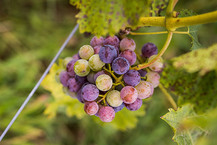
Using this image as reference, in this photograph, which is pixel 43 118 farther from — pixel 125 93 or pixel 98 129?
pixel 125 93

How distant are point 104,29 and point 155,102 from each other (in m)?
1.26

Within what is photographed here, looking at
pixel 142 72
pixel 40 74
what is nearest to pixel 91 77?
pixel 142 72

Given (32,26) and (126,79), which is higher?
(32,26)

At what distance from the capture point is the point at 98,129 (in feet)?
5.63

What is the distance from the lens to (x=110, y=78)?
57 cm

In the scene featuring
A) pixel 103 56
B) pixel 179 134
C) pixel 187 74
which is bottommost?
pixel 179 134

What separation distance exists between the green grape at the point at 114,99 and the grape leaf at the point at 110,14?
0.16 meters

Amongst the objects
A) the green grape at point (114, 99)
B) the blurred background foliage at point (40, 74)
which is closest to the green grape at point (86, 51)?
the green grape at point (114, 99)

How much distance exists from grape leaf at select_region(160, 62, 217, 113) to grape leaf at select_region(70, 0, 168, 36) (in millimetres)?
308

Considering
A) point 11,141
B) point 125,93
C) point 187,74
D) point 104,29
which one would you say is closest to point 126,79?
point 125,93

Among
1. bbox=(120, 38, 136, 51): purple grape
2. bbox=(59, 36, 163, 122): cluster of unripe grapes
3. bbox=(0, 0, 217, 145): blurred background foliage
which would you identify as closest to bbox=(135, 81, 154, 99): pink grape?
bbox=(59, 36, 163, 122): cluster of unripe grapes

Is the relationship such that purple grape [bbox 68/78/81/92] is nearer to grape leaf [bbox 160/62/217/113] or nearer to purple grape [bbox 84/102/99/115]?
purple grape [bbox 84/102/99/115]

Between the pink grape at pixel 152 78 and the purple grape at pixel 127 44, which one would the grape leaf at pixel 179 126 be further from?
the purple grape at pixel 127 44

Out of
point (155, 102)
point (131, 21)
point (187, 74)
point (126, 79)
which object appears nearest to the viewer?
point (131, 21)
